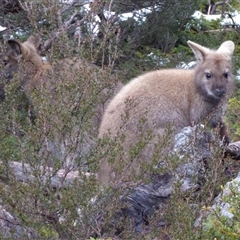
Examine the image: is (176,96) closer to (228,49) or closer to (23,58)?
(228,49)

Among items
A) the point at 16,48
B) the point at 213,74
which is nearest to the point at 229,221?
the point at 213,74

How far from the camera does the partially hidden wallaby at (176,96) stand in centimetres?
819

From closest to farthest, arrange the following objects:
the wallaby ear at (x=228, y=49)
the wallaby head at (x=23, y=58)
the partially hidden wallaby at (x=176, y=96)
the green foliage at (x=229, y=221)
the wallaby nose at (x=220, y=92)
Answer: the green foliage at (x=229, y=221)
the partially hidden wallaby at (x=176, y=96)
the wallaby nose at (x=220, y=92)
the wallaby ear at (x=228, y=49)
the wallaby head at (x=23, y=58)

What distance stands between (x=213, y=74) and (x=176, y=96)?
0.71 metres

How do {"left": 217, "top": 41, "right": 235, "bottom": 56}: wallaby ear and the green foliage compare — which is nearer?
the green foliage

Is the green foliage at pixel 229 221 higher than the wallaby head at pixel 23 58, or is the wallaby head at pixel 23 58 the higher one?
the green foliage at pixel 229 221

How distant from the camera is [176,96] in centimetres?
883

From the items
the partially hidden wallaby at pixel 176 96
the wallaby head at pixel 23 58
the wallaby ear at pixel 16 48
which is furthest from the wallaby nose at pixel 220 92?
the wallaby ear at pixel 16 48

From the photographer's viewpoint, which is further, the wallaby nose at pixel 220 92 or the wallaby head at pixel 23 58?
the wallaby head at pixel 23 58

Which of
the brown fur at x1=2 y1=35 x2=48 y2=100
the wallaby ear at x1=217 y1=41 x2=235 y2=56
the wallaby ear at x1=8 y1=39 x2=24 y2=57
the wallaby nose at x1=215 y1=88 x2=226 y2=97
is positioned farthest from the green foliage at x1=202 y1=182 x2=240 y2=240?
the wallaby ear at x1=8 y1=39 x2=24 y2=57

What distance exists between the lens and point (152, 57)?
41.6 ft

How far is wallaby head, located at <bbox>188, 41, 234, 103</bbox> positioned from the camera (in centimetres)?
909

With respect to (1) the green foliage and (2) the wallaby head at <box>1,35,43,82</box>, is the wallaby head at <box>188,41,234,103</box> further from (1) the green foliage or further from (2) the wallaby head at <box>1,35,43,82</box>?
(1) the green foliage

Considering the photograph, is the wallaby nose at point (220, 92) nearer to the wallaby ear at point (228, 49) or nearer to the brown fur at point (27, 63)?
the wallaby ear at point (228, 49)
